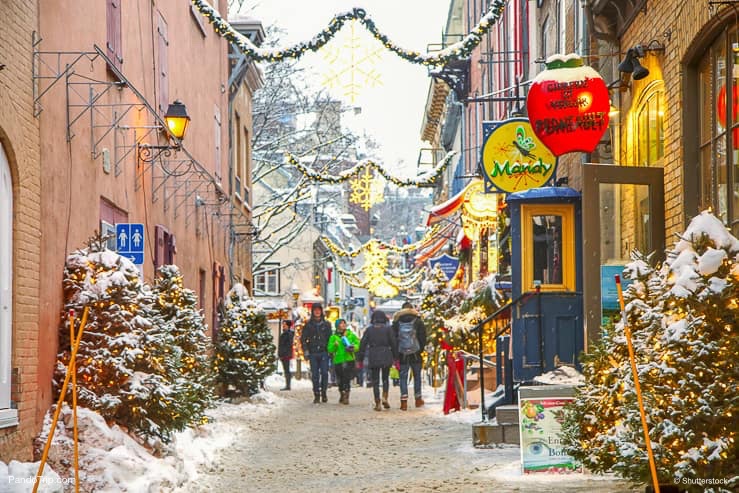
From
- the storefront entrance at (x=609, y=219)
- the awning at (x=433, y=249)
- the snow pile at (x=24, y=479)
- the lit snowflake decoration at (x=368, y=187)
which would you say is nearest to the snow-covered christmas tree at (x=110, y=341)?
the snow pile at (x=24, y=479)

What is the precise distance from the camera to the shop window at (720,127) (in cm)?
945

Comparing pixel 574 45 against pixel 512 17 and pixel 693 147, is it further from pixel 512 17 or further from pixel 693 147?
pixel 512 17

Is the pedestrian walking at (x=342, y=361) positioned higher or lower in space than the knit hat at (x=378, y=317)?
lower

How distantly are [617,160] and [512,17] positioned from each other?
11.1 meters

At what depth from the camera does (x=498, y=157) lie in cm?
1683

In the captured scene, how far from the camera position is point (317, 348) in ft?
76.2

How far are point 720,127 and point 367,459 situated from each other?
545 cm

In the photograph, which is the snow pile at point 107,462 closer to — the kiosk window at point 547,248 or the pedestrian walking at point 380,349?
the kiosk window at point 547,248

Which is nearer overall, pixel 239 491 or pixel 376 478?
pixel 239 491

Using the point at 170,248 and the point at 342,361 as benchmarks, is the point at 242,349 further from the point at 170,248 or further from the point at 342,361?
the point at 170,248

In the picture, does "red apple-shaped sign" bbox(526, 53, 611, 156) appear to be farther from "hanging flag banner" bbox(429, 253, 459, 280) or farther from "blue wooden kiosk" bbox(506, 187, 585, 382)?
"hanging flag banner" bbox(429, 253, 459, 280)

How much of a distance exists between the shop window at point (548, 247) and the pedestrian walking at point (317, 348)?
26.1 ft

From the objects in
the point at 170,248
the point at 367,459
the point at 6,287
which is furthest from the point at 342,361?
the point at 6,287

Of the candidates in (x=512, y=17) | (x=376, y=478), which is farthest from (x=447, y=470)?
(x=512, y=17)
